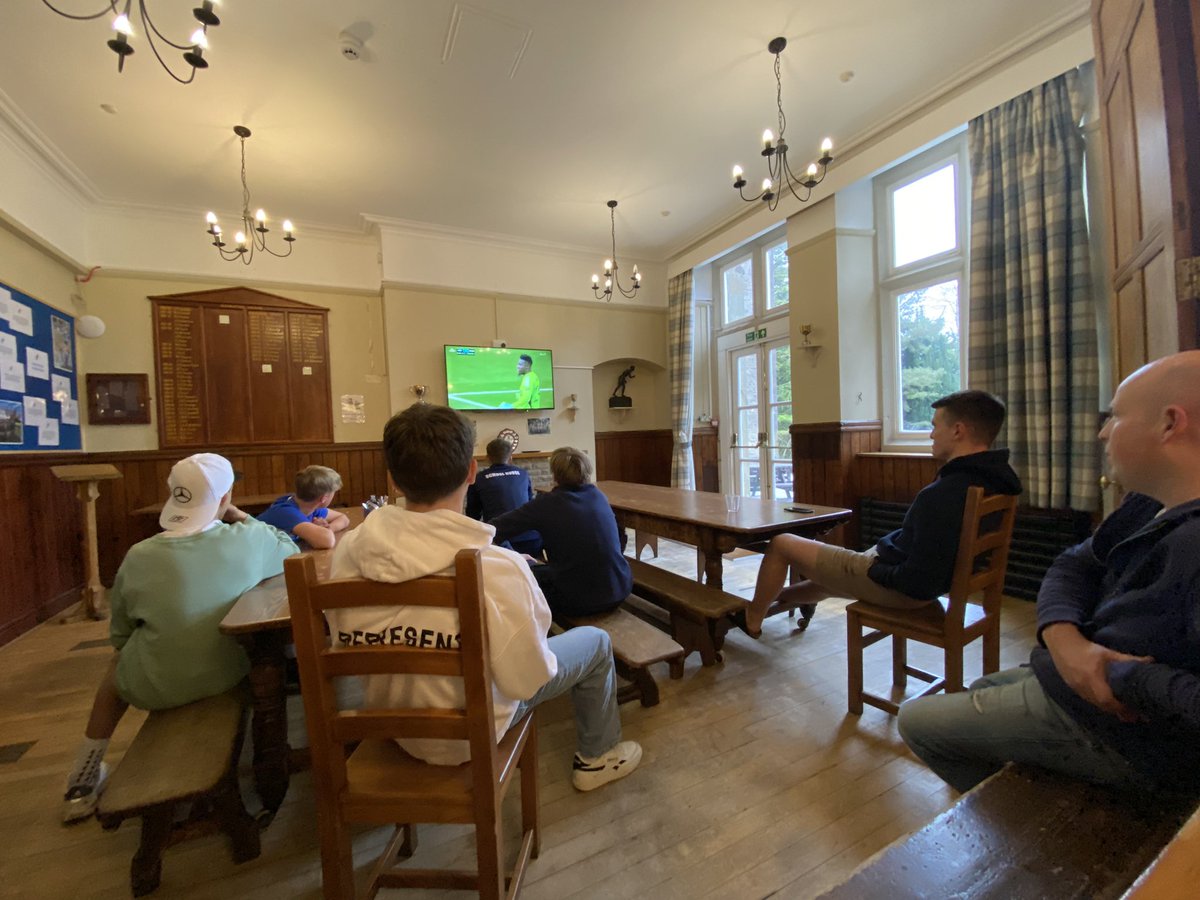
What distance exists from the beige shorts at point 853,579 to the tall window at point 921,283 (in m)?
2.62

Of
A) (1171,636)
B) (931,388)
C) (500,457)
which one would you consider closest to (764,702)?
(1171,636)

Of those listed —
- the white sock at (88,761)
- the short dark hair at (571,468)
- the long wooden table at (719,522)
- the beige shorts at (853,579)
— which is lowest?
the white sock at (88,761)

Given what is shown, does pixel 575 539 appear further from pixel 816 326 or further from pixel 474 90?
pixel 816 326

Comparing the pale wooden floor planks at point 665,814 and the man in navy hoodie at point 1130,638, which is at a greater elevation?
the man in navy hoodie at point 1130,638

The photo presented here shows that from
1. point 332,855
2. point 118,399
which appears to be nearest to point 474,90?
point 332,855

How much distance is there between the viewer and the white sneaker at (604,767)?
5.03 ft

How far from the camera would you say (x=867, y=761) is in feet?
5.32

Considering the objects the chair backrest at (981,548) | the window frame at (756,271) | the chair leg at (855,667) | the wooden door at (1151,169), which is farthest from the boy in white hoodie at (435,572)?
the window frame at (756,271)

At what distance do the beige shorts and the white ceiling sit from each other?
2.95 meters

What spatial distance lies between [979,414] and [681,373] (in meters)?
4.54

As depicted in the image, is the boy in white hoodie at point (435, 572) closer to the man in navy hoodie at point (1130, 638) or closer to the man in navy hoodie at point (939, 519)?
the man in navy hoodie at point (1130, 638)

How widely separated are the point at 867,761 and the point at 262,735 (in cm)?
194

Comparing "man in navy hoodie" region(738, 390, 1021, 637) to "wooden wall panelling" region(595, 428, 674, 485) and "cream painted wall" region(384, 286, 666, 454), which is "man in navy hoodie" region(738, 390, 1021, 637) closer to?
"cream painted wall" region(384, 286, 666, 454)

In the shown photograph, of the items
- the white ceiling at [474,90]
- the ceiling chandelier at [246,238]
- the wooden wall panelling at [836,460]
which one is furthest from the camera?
the wooden wall panelling at [836,460]
